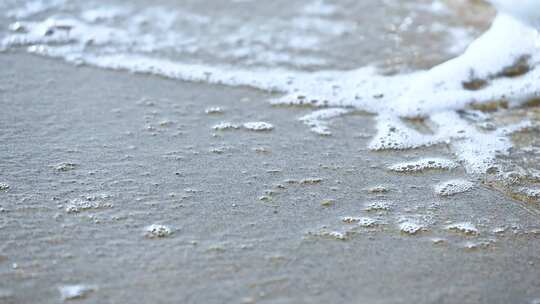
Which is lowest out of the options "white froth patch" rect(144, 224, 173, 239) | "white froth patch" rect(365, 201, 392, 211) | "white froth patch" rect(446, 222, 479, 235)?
"white froth patch" rect(446, 222, 479, 235)

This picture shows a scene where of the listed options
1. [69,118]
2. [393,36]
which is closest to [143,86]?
[69,118]

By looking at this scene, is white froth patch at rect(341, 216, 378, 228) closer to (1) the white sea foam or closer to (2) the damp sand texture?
(2) the damp sand texture

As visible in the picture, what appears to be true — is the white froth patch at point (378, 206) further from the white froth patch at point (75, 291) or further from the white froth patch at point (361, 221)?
the white froth patch at point (75, 291)

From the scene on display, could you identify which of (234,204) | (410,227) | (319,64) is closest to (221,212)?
(234,204)

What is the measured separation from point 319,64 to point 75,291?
5.34ft

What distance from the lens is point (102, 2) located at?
3.42m

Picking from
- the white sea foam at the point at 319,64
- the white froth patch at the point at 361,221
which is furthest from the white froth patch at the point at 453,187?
the white froth patch at the point at 361,221

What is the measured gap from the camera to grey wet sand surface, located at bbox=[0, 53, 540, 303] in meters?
1.66

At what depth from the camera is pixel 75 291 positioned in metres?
1.62

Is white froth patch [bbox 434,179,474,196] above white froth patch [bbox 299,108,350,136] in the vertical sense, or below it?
below

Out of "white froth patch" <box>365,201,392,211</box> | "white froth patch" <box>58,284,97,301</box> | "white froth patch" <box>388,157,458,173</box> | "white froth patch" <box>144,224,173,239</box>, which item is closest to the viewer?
"white froth patch" <box>58,284,97,301</box>

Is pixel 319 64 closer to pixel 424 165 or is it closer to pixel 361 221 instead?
pixel 424 165

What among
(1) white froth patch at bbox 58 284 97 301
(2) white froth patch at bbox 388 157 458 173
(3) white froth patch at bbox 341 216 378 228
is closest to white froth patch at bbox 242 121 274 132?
(2) white froth patch at bbox 388 157 458 173

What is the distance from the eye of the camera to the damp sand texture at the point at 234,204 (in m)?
1.66
